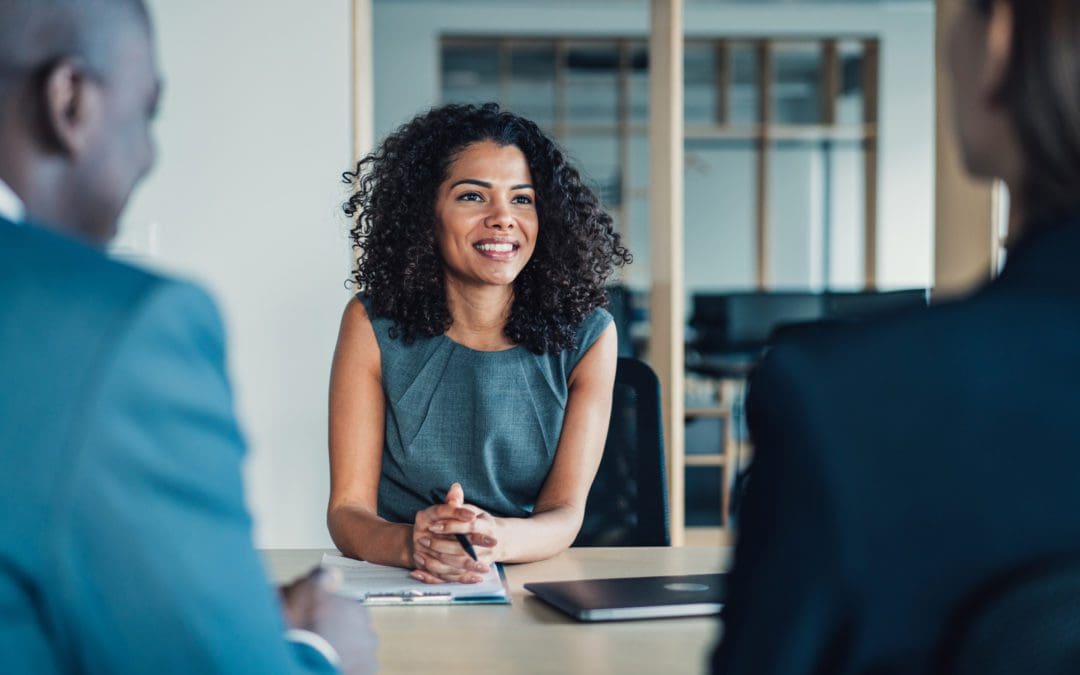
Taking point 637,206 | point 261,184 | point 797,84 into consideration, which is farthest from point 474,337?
point 797,84

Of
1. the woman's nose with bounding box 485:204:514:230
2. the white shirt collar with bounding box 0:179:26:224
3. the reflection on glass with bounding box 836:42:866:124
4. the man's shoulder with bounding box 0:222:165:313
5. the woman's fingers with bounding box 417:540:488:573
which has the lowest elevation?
→ the woman's fingers with bounding box 417:540:488:573

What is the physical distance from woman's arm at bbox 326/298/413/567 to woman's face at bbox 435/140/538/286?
9.5 inches

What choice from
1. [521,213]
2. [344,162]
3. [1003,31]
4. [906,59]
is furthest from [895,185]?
[1003,31]

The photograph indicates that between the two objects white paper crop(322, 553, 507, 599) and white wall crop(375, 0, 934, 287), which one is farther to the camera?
white wall crop(375, 0, 934, 287)

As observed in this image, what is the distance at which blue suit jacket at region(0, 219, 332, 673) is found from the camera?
60 centimetres

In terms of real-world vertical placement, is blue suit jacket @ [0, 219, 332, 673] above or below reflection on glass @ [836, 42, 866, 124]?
below

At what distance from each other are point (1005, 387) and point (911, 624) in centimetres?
15

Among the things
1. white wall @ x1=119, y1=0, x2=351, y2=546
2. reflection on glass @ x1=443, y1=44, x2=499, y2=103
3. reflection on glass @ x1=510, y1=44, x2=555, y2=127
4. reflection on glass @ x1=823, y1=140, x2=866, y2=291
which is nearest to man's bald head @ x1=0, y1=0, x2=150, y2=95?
white wall @ x1=119, y1=0, x2=351, y2=546

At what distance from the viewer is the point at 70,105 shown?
73 centimetres

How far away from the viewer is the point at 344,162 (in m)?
3.08

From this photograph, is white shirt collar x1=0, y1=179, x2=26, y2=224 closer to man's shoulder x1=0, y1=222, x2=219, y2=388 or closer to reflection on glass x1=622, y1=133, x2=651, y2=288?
man's shoulder x1=0, y1=222, x2=219, y2=388

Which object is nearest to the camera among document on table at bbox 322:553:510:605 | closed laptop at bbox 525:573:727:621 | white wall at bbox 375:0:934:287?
closed laptop at bbox 525:573:727:621

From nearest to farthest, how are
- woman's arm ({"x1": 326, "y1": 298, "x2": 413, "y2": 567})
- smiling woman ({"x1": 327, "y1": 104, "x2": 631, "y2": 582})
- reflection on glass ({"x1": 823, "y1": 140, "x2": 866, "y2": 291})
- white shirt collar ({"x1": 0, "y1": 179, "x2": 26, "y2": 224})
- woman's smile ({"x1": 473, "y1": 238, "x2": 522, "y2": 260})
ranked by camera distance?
white shirt collar ({"x1": 0, "y1": 179, "x2": 26, "y2": 224}), woman's arm ({"x1": 326, "y1": 298, "x2": 413, "y2": 567}), smiling woman ({"x1": 327, "y1": 104, "x2": 631, "y2": 582}), woman's smile ({"x1": 473, "y1": 238, "x2": 522, "y2": 260}), reflection on glass ({"x1": 823, "y1": 140, "x2": 866, "y2": 291})

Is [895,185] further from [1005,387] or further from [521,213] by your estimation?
[1005,387]
